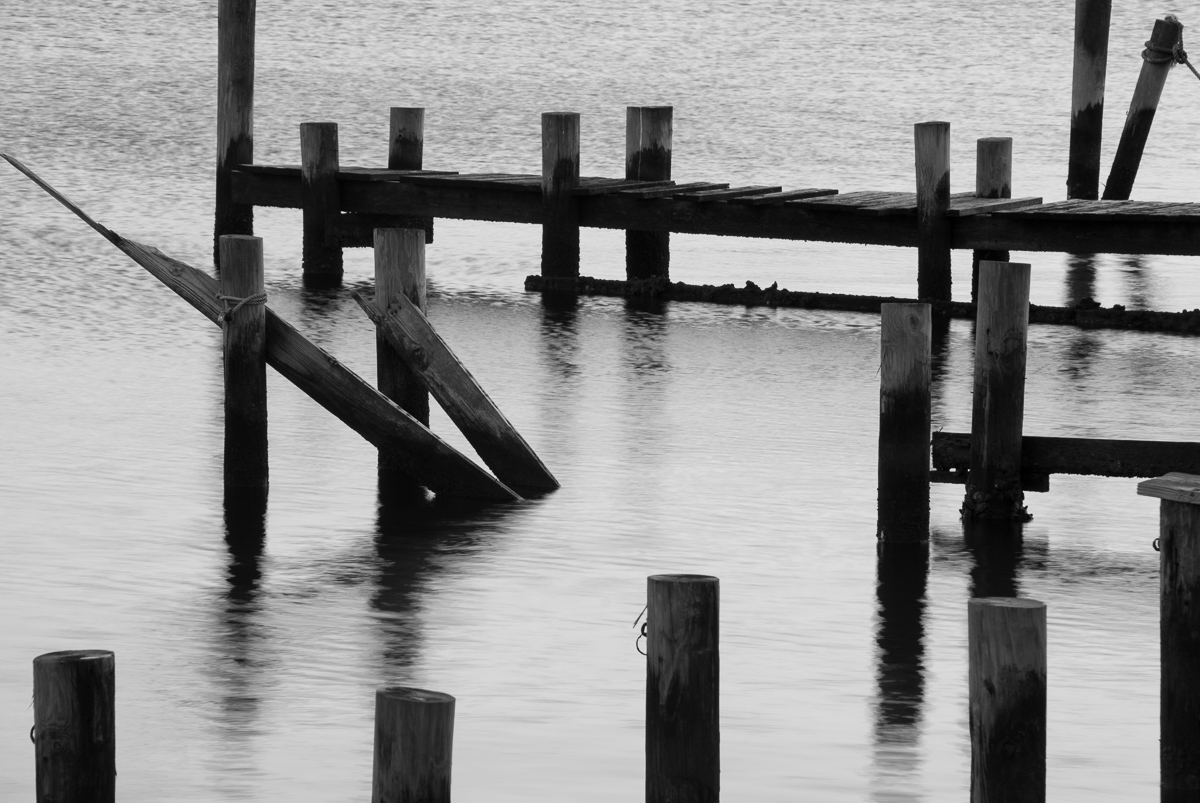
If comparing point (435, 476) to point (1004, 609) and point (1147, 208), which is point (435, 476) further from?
point (1147, 208)

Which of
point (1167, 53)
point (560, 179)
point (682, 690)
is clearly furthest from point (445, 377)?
point (1167, 53)

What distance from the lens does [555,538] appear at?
10.0m

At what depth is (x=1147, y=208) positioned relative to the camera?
626 inches

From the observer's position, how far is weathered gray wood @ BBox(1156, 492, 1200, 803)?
6.16 meters

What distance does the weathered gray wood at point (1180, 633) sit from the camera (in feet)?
20.2

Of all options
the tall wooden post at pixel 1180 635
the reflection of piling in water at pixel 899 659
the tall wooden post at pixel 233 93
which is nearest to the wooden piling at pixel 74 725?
the reflection of piling in water at pixel 899 659

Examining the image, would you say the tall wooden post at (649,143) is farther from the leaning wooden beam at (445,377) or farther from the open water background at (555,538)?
the leaning wooden beam at (445,377)

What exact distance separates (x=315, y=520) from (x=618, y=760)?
3746 mm

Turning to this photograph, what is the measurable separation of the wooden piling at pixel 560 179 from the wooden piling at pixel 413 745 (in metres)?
12.4

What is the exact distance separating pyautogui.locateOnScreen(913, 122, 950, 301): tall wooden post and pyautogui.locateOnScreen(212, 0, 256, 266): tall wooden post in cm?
593

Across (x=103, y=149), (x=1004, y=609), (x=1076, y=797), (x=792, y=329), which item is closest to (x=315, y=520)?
(x=1076, y=797)

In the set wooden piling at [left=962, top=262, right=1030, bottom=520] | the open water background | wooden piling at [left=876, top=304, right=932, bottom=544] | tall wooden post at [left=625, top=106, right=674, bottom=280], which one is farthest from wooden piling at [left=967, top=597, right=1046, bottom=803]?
tall wooden post at [left=625, top=106, right=674, bottom=280]

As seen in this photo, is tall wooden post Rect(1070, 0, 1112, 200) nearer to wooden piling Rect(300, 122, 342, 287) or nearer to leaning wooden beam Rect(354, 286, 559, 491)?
wooden piling Rect(300, 122, 342, 287)

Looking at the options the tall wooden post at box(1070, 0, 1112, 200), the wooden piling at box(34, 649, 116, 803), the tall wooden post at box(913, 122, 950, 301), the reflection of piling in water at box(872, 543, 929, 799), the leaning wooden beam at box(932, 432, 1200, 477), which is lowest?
the reflection of piling in water at box(872, 543, 929, 799)
